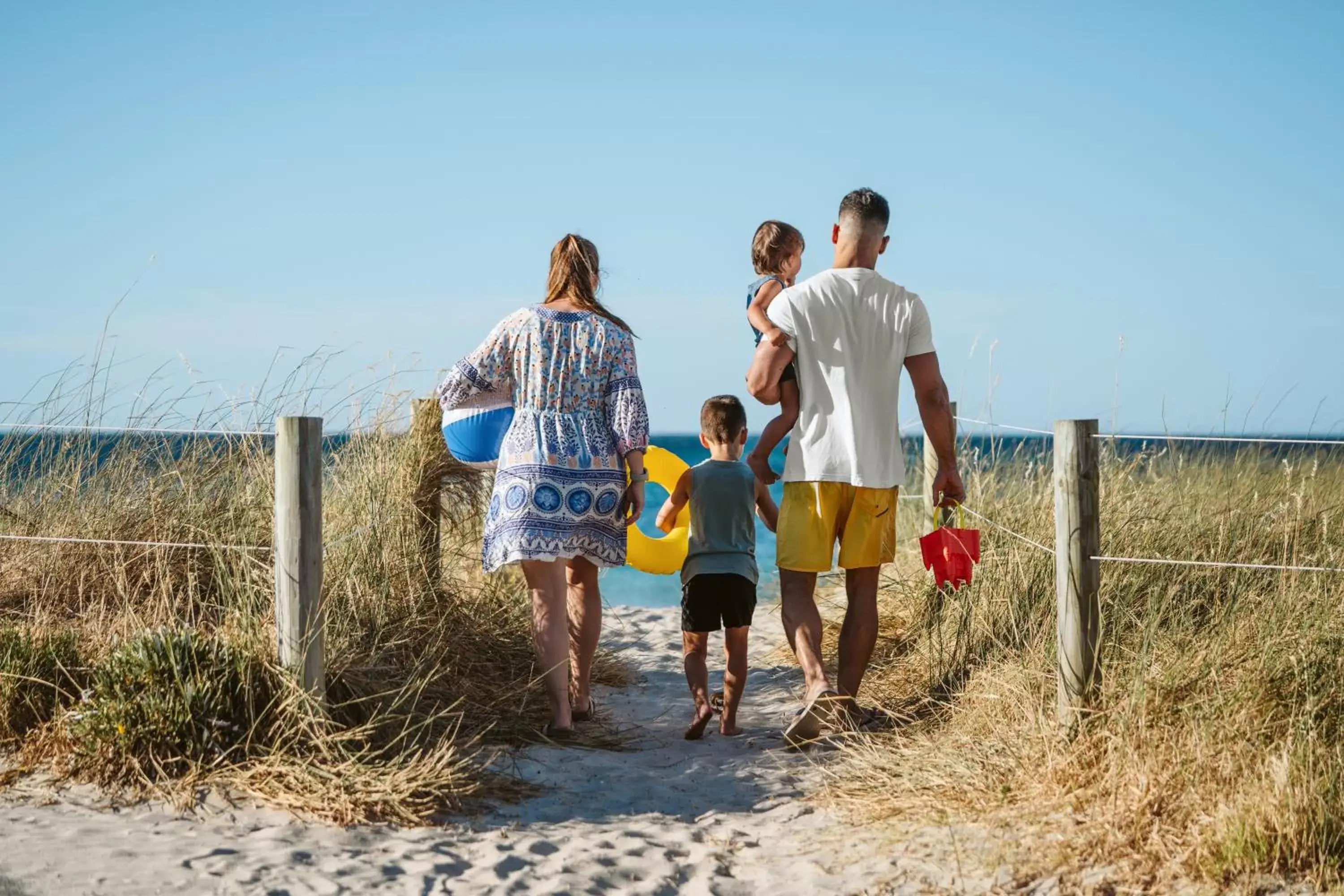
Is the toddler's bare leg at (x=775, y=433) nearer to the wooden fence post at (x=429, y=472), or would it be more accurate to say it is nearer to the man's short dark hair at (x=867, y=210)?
the man's short dark hair at (x=867, y=210)

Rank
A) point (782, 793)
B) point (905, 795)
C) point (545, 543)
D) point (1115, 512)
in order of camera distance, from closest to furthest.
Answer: point (905, 795), point (782, 793), point (545, 543), point (1115, 512)

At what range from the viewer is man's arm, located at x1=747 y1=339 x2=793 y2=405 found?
4637 millimetres

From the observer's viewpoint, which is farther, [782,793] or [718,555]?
[718,555]

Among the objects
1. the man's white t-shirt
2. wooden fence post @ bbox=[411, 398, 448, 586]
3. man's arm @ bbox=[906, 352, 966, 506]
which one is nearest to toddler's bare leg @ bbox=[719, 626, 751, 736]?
the man's white t-shirt

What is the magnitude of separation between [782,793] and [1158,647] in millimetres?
1372

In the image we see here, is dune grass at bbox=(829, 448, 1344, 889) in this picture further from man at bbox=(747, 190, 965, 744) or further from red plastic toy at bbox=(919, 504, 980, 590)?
man at bbox=(747, 190, 965, 744)

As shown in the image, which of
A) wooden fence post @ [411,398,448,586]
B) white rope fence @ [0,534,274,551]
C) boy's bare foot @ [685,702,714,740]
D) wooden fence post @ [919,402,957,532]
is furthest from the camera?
wooden fence post @ [919,402,957,532]

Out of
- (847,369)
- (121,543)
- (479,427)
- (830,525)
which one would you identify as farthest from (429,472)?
(847,369)

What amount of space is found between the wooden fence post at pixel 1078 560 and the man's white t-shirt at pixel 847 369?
77cm

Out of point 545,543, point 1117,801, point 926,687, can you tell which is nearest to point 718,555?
point 545,543

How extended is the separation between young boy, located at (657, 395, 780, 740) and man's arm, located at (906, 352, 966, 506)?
0.70 metres

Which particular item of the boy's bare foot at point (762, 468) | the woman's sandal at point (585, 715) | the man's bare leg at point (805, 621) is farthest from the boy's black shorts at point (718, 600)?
the woman's sandal at point (585, 715)

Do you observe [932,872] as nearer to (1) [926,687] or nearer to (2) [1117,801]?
(2) [1117,801]

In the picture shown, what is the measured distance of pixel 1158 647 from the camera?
13.4 feet
